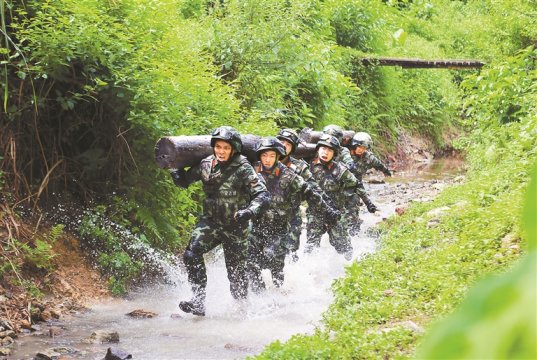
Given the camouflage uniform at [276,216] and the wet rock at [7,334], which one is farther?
the camouflage uniform at [276,216]

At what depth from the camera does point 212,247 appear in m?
8.67

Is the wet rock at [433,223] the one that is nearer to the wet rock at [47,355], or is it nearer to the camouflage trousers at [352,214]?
the camouflage trousers at [352,214]

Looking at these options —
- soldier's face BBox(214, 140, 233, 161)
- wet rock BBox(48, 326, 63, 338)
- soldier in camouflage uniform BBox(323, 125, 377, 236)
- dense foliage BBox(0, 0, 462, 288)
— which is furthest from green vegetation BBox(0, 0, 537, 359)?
soldier's face BBox(214, 140, 233, 161)

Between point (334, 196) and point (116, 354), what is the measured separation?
7.23m

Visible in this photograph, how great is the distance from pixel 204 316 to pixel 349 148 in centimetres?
745

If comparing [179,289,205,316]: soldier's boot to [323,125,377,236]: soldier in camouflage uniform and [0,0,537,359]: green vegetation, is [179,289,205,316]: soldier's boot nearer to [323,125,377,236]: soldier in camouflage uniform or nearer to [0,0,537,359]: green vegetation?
[0,0,537,359]: green vegetation

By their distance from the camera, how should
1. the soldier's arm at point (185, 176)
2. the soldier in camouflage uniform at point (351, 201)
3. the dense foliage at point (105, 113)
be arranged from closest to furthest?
the dense foliage at point (105, 113) → the soldier's arm at point (185, 176) → the soldier in camouflage uniform at point (351, 201)

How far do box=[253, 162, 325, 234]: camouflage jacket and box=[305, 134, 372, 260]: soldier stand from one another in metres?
1.49

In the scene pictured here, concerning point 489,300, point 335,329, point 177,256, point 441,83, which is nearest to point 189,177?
point 177,256

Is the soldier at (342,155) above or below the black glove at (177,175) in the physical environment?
above

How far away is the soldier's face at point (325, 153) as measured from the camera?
12281 mm

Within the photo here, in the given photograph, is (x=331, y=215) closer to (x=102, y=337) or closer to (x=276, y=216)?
(x=276, y=216)

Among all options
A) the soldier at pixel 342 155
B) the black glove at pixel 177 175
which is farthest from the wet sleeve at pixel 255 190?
the soldier at pixel 342 155

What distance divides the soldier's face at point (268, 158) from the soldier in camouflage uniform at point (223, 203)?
1166 mm
